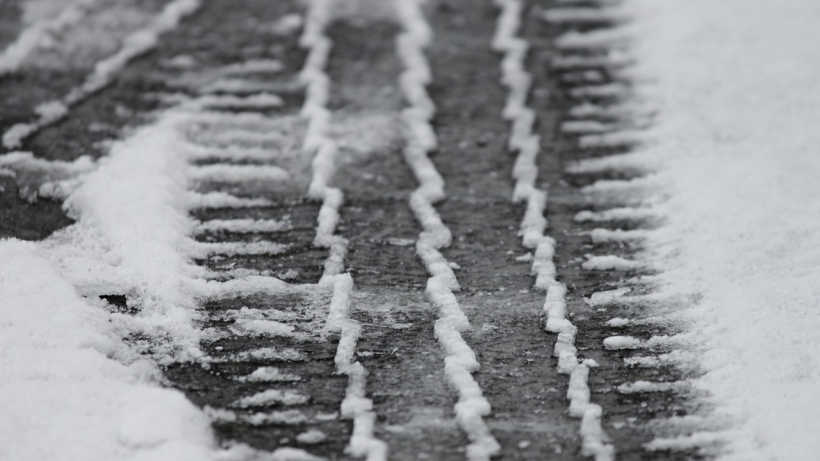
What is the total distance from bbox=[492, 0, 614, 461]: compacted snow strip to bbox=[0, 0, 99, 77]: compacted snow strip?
1.26m

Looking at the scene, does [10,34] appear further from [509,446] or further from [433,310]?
[509,446]

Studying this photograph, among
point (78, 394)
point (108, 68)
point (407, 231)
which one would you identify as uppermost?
point (108, 68)

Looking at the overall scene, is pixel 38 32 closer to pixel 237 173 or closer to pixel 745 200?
pixel 237 173

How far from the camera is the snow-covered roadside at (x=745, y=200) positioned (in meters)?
1.32

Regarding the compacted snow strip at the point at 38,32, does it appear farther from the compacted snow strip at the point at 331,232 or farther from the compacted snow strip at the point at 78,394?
the compacted snow strip at the point at 78,394

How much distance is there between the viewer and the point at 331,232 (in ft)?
5.78

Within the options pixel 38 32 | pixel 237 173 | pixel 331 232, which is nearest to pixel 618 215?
pixel 331 232

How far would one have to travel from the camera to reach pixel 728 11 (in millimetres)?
2572

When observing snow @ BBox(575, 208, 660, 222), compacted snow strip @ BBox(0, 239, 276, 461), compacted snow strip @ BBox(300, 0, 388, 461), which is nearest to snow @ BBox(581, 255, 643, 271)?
snow @ BBox(575, 208, 660, 222)

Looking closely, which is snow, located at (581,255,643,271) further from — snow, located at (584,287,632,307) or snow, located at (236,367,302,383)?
snow, located at (236,367,302,383)

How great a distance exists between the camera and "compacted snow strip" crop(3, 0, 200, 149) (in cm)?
205

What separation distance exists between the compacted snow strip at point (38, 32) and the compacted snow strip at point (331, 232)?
69 centimetres

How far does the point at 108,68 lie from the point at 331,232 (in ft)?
3.22

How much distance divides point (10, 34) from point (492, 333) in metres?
1.78
